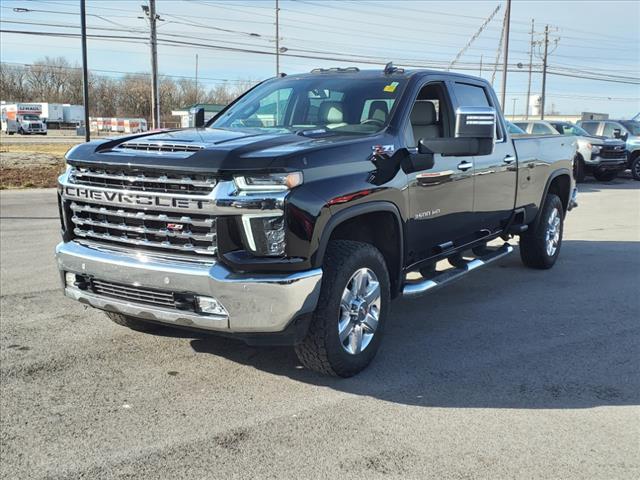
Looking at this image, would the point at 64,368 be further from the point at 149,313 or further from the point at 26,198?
the point at 26,198

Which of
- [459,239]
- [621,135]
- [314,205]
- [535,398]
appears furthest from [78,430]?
[621,135]

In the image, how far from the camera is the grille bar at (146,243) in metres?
3.59

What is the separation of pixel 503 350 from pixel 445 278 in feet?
2.36

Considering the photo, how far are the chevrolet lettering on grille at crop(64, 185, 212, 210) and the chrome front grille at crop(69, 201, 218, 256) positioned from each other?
0.17ft

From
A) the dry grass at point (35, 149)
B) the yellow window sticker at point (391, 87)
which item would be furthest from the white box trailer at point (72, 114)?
the yellow window sticker at point (391, 87)

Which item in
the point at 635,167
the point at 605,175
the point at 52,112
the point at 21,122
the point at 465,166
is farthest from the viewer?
the point at 52,112

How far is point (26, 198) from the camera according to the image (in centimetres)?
1388

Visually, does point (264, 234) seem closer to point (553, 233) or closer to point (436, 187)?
point (436, 187)

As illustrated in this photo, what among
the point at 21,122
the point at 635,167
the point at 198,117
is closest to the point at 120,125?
the point at 21,122

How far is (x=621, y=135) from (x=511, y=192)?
56.5 feet

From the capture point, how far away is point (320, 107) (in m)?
5.04

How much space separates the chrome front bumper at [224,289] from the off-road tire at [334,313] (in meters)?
0.17

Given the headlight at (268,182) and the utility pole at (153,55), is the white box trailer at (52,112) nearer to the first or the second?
the utility pole at (153,55)

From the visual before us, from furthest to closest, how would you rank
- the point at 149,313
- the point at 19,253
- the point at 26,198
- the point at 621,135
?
1. the point at 621,135
2. the point at 26,198
3. the point at 19,253
4. the point at 149,313
